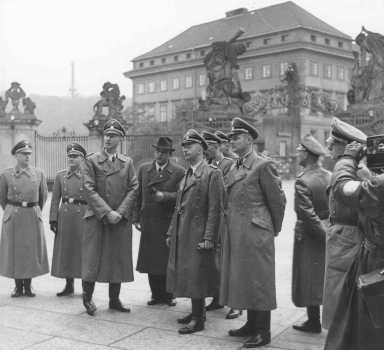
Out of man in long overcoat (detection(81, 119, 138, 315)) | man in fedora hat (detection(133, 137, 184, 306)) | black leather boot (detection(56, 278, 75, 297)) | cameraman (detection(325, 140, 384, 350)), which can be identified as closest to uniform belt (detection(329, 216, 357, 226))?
cameraman (detection(325, 140, 384, 350))

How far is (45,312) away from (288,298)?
3045mm

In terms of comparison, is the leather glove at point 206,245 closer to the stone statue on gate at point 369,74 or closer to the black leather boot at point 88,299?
the black leather boot at point 88,299

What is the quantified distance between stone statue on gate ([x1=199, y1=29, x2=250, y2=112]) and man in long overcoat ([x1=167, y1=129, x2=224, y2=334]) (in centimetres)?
2655

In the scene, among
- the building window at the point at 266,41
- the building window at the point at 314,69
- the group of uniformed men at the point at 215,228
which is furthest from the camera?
the building window at the point at 266,41

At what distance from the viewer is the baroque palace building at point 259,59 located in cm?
6794

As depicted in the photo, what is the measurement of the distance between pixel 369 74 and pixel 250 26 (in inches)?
1588

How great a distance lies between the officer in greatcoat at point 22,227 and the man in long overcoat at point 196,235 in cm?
241

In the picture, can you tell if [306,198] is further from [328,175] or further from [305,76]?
[305,76]

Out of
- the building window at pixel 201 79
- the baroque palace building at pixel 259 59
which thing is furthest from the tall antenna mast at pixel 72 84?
the building window at pixel 201 79

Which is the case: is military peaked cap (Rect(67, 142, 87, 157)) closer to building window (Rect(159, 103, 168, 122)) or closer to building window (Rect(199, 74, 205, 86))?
building window (Rect(199, 74, 205, 86))

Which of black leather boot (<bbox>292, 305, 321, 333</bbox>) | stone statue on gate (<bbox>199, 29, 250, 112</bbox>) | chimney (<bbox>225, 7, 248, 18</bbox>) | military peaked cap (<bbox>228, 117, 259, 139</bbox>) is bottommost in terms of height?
black leather boot (<bbox>292, 305, 321, 333</bbox>)

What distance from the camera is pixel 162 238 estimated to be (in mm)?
7414

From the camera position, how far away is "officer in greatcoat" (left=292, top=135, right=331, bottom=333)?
6.14m

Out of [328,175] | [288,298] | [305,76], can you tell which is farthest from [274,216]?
[305,76]
